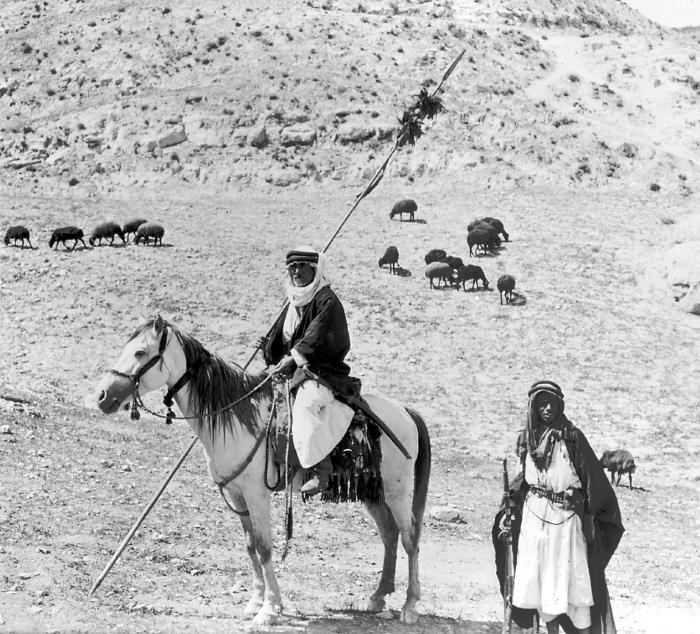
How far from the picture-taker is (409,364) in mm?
24797

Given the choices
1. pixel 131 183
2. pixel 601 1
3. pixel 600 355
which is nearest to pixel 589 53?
pixel 601 1

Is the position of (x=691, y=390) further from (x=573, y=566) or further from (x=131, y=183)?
(x=131, y=183)

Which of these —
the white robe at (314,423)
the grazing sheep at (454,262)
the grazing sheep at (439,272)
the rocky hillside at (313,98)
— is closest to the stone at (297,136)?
the rocky hillside at (313,98)

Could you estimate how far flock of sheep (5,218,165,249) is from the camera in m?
32.4

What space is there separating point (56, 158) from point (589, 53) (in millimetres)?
31138

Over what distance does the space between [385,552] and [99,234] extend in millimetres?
26661

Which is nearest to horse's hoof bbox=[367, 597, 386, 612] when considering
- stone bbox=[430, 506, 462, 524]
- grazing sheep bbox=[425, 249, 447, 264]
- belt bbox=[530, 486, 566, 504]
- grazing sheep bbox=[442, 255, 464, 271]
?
belt bbox=[530, 486, 566, 504]

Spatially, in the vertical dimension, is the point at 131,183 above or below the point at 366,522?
below

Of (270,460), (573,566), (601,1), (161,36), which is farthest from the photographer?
(601,1)

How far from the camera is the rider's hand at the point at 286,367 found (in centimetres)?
792

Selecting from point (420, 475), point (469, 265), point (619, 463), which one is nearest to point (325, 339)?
point (420, 475)

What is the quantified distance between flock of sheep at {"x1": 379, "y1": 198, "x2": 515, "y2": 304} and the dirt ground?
1.80 feet

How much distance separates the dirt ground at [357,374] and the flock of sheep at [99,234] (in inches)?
22.6

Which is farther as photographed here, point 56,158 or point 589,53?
point 589,53
